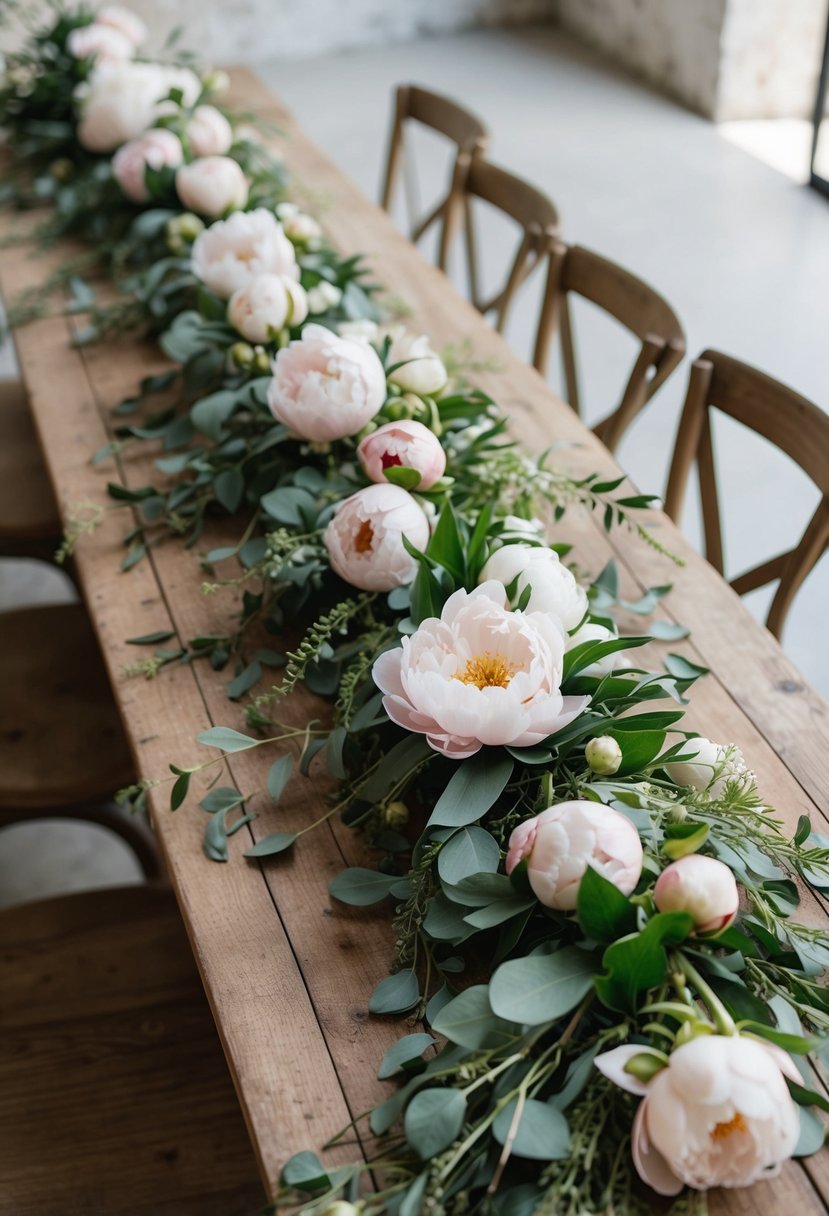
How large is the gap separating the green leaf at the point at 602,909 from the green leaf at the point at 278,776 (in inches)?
15.1

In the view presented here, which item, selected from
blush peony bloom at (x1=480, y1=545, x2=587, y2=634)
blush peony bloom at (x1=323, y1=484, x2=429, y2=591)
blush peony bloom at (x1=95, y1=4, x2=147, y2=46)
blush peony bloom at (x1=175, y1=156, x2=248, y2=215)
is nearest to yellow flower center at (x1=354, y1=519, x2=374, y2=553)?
blush peony bloom at (x1=323, y1=484, x2=429, y2=591)

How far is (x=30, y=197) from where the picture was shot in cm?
267

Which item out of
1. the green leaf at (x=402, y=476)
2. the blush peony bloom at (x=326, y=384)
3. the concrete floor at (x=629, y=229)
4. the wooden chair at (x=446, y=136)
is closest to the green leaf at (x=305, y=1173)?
the green leaf at (x=402, y=476)

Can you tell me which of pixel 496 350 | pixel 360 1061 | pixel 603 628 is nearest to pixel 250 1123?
pixel 360 1061

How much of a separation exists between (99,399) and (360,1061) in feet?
4.21

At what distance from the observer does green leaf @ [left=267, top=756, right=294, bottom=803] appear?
3.79ft

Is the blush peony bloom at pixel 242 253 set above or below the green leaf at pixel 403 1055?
above

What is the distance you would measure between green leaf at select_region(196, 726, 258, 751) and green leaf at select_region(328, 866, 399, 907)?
6.4 inches

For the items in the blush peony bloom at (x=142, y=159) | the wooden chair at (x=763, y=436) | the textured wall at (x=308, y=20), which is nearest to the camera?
the wooden chair at (x=763, y=436)

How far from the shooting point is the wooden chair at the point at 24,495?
2.26m

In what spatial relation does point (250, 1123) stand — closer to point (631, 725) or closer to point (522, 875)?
point (522, 875)

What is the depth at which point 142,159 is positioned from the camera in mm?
2242

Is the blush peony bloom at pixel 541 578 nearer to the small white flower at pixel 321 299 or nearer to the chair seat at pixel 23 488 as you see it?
the small white flower at pixel 321 299

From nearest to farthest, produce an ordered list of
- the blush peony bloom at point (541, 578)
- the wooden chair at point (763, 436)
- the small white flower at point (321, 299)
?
the blush peony bloom at point (541, 578) → the wooden chair at point (763, 436) → the small white flower at point (321, 299)
